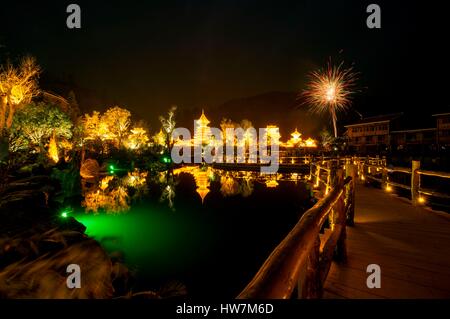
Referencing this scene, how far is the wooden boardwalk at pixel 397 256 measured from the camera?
256 centimetres

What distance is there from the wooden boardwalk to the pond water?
3.22m

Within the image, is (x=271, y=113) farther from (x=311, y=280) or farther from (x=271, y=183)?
(x=311, y=280)

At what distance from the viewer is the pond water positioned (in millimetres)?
6695

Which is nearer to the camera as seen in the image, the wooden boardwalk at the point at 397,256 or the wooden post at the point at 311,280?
the wooden post at the point at 311,280

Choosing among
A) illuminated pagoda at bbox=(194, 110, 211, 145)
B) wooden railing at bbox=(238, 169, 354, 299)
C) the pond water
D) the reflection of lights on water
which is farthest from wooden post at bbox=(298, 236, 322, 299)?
illuminated pagoda at bbox=(194, 110, 211, 145)

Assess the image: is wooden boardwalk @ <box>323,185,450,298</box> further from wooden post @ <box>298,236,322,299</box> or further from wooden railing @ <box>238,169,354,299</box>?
wooden post @ <box>298,236,322,299</box>

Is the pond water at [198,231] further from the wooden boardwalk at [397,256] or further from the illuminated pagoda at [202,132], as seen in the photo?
the illuminated pagoda at [202,132]

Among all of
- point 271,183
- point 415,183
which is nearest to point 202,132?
point 271,183

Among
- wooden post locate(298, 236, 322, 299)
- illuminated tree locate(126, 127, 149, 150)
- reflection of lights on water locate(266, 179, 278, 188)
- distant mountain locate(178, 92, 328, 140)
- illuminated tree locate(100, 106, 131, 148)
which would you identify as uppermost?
distant mountain locate(178, 92, 328, 140)

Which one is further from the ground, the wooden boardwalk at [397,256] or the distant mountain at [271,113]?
the distant mountain at [271,113]

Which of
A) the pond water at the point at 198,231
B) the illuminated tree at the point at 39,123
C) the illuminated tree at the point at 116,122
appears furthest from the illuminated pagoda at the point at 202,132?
the pond water at the point at 198,231

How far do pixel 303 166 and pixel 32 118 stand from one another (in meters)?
21.1

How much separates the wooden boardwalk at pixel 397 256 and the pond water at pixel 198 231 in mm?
3223
